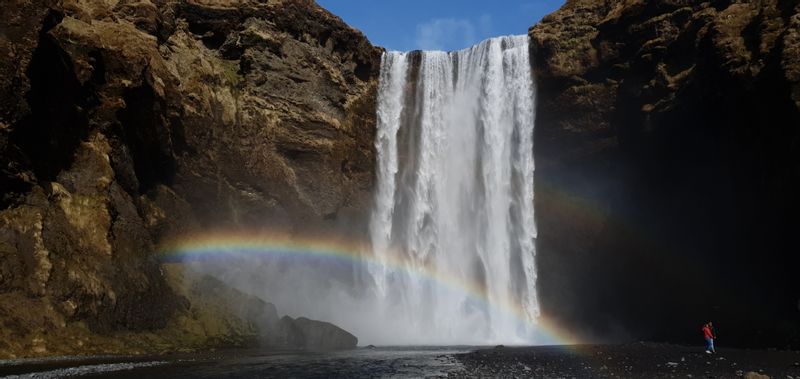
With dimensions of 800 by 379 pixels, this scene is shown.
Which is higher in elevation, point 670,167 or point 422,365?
point 670,167

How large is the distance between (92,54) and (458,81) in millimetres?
26853

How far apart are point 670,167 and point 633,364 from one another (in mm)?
21566

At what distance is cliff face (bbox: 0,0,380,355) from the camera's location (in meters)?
24.2

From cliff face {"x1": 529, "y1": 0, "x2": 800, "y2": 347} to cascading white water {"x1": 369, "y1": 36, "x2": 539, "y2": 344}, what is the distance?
1970 millimetres

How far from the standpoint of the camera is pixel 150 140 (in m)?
33.0

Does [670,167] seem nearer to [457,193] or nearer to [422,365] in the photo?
[457,193]

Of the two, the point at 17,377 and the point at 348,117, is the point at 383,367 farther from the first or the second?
the point at 348,117

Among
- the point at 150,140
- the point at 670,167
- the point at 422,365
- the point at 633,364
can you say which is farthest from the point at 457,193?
the point at 633,364

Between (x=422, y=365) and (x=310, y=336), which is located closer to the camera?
(x=422, y=365)

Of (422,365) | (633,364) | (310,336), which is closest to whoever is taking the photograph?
(633,364)

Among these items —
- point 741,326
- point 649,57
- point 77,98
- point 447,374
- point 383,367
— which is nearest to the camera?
point 447,374

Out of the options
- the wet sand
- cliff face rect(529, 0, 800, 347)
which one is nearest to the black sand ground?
the wet sand

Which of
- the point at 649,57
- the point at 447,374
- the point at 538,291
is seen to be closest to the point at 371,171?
the point at 538,291

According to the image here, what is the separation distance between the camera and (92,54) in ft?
96.2
